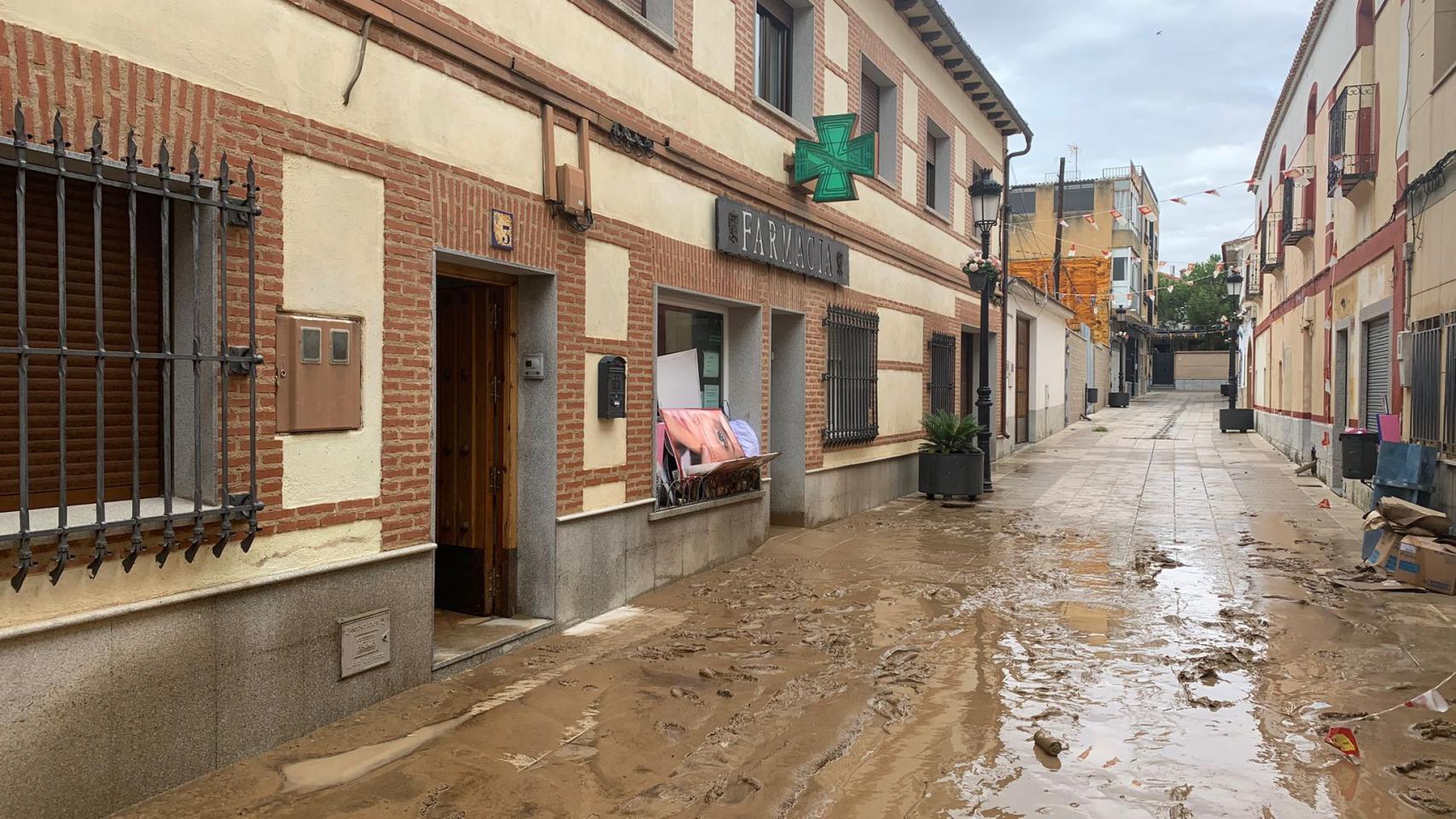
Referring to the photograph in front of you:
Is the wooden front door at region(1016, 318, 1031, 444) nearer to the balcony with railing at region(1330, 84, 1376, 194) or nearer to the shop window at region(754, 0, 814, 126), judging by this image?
the balcony with railing at region(1330, 84, 1376, 194)

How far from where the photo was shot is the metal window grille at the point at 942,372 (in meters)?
14.2

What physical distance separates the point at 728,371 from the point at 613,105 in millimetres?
3143

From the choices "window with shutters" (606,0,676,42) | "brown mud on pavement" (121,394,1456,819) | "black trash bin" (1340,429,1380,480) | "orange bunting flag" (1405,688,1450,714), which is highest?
"window with shutters" (606,0,676,42)

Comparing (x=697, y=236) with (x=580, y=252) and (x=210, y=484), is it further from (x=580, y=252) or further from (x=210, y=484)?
(x=210, y=484)

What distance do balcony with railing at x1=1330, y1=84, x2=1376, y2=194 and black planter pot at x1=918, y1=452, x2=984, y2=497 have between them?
5.78 metres

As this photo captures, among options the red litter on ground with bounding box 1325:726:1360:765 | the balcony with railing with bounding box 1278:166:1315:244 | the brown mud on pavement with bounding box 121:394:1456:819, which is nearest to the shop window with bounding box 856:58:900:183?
the brown mud on pavement with bounding box 121:394:1456:819

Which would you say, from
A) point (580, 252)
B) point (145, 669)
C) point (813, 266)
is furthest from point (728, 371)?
point (145, 669)

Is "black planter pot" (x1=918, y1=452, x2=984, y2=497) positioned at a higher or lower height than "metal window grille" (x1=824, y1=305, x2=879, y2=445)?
lower

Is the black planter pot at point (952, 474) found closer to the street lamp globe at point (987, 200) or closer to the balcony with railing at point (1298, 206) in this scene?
the street lamp globe at point (987, 200)

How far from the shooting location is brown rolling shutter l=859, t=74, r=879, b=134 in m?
11.7

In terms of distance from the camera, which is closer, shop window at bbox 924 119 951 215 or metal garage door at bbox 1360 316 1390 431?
metal garage door at bbox 1360 316 1390 431

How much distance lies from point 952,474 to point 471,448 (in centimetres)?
803

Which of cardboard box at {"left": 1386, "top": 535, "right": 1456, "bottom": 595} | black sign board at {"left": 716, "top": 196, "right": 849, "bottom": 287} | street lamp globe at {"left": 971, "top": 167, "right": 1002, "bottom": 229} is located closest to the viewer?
cardboard box at {"left": 1386, "top": 535, "right": 1456, "bottom": 595}

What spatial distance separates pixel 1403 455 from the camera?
899 centimetres
